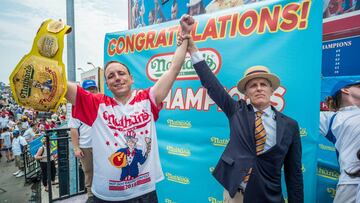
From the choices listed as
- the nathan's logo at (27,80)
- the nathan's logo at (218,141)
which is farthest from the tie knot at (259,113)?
the nathan's logo at (27,80)

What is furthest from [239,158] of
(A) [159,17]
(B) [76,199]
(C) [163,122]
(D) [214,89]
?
(A) [159,17]

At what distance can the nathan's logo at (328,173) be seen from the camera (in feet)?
6.59

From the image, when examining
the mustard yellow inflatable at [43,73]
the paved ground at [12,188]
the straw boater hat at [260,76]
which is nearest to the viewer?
the mustard yellow inflatable at [43,73]

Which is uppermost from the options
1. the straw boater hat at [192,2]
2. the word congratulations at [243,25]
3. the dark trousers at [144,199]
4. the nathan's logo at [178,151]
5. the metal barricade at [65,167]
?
the straw boater hat at [192,2]

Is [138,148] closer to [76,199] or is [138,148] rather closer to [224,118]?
[224,118]

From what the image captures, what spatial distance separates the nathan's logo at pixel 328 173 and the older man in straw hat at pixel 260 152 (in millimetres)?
731

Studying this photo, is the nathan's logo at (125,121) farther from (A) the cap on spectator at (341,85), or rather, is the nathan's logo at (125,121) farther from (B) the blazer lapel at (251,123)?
(A) the cap on spectator at (341,85)

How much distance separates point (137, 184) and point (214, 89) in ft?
2.93

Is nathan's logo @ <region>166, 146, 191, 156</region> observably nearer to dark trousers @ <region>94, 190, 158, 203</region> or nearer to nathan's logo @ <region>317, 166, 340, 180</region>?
dark trousers @ <region>94, 190, 158, 203</region>

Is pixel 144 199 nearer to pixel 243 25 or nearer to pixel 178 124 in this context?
pixel 178 124

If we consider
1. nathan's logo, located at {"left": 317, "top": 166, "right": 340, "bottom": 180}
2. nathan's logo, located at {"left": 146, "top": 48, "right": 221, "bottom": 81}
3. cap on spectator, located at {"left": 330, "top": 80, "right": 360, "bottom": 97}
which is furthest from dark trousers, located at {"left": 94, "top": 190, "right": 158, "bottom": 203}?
cap on spectator, located at {"left": 330, "top": 80, "right": 360, "bottom": 97}

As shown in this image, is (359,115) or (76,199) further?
(76,199)

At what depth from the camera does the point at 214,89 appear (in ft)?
5.66

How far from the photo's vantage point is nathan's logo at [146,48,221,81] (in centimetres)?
220
